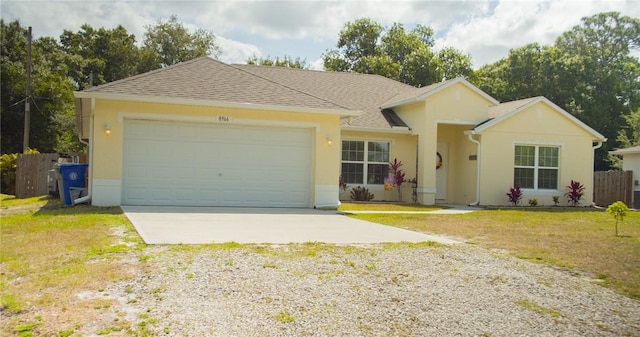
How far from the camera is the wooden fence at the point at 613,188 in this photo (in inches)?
863

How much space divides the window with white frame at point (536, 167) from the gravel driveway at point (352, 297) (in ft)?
42.4

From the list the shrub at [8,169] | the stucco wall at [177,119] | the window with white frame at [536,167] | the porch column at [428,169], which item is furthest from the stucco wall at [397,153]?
the shrub at [8,169]

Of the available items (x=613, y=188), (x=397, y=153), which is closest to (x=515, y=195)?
(x=397, y=153)

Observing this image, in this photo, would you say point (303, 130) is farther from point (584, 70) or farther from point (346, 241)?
point (584, 70)

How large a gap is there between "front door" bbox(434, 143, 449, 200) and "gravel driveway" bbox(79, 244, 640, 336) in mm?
13342

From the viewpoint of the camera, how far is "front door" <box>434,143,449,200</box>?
66.7 ft

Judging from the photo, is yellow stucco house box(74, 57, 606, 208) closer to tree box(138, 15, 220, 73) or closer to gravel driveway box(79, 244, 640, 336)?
gravel driveway box(79, 244, 640, 336)

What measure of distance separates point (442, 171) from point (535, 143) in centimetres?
344

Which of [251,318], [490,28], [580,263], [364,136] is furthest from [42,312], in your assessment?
[490,28]

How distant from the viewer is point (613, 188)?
2202 cm

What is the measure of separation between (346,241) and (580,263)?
3.35 metres

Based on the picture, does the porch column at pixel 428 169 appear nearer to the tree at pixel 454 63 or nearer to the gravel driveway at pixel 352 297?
the gravel driveway at pixel 352 297

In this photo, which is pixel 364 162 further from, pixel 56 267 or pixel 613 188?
pixel 56 267

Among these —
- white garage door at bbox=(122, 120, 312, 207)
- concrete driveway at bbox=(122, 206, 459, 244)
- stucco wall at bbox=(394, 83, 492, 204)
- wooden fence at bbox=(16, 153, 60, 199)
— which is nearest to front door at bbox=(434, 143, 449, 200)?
stucco wall at bbox=(394, 83, 492, 204)
